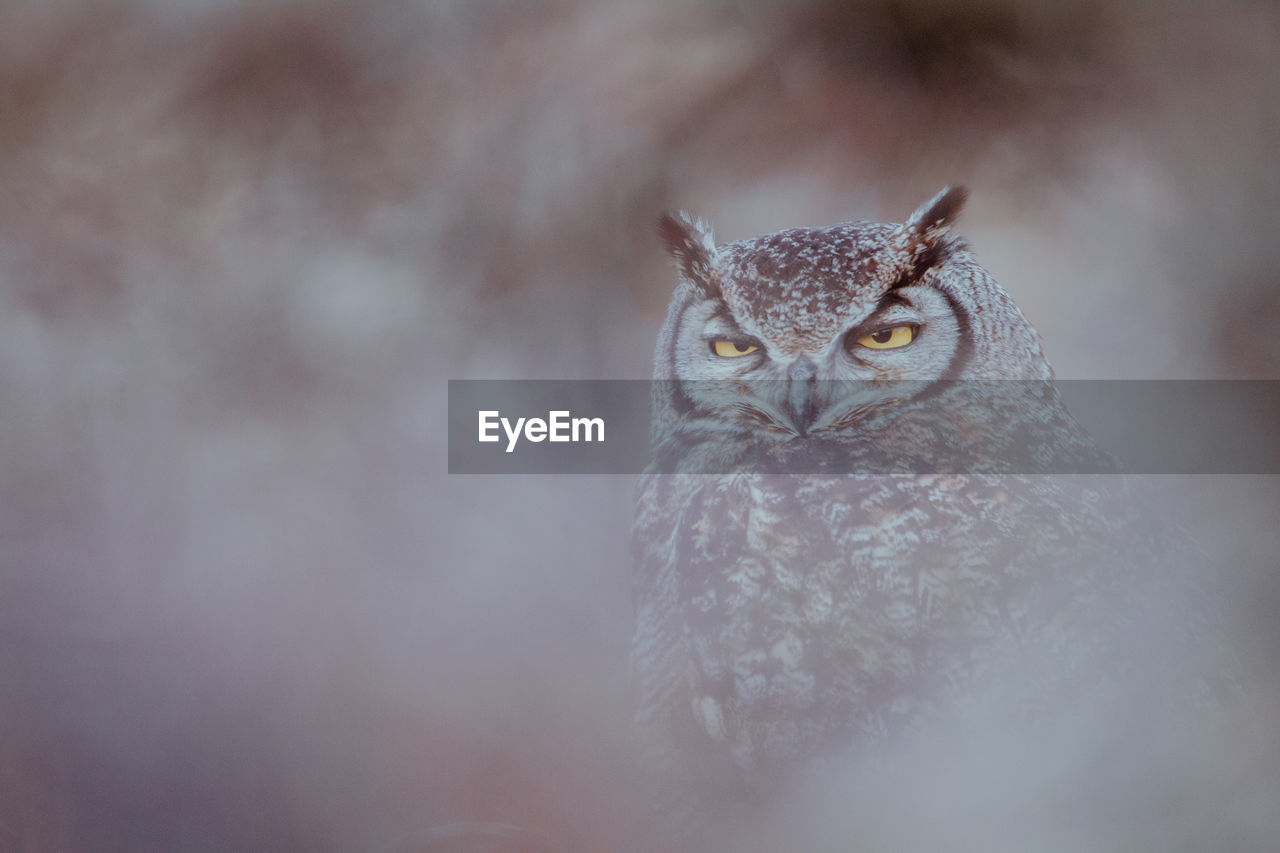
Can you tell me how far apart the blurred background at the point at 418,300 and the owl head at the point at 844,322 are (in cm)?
5

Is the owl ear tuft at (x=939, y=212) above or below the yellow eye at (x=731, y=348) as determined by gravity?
above

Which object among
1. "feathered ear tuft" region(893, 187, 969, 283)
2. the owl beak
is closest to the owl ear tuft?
"feathered ear tuft" region(893, 187, 969, 283)

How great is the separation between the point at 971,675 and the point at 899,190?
487 millimetres

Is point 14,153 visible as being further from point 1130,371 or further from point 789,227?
point 1130,371

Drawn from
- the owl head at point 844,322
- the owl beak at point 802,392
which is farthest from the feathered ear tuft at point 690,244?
the owl beak at point 802,392

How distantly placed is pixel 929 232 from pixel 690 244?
0.24 meters

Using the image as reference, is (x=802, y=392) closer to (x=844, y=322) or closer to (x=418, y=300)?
(x=844, y=322)

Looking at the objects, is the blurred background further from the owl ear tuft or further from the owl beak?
the owl beak

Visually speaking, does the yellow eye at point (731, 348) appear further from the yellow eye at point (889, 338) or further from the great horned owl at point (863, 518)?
the yellow eye at point (889, 338)

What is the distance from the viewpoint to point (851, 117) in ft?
3.01

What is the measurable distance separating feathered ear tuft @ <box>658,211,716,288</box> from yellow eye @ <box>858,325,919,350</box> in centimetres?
17

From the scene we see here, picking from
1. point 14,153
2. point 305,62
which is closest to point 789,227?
point 305,62

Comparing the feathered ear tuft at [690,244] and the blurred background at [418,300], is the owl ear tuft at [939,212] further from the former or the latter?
the feathered ear tuft at [690,244]

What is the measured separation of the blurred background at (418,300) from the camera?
0.88m
